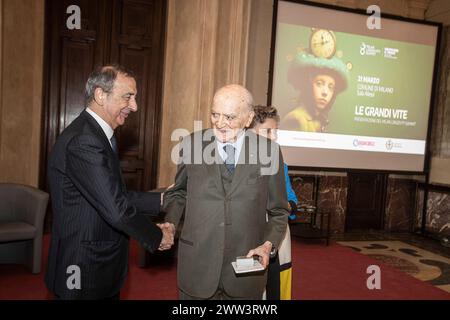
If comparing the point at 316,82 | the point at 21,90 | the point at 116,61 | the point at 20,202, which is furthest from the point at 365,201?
the point at 21,90

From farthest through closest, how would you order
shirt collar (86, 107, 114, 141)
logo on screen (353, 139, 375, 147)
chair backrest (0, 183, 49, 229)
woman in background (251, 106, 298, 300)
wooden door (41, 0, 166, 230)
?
1. logo on screen (353, 139, 375, 147)
2. wooden door (41, 0, 166, 230)
3. chair backrest (0, 183, 49, 229)
4. woman in background (251, 106, 298, 300)
5. shirt collar (86, 107, 114, 141)

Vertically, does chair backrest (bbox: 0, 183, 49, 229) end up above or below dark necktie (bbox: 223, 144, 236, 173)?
below

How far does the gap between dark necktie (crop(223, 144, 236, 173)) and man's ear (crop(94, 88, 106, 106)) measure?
0.58 m

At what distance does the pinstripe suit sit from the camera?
1598 millimetres

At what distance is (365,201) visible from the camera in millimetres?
6754

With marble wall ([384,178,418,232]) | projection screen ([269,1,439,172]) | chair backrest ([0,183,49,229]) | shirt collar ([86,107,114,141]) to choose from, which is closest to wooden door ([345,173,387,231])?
marble wall ([384,178,418,232])

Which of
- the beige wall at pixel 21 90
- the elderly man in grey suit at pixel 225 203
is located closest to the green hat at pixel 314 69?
the beige wall at pixel 21 90

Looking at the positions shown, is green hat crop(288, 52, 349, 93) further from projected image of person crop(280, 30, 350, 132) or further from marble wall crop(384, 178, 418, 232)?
Answer: marble wall crop(384, 178, 418, 232)

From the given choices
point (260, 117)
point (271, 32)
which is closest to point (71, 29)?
point (271, 32)

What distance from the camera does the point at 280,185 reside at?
1893 mm

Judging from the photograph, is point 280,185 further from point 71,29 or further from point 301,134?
point 71,29

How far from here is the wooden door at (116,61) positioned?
528cm

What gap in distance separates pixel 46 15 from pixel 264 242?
4702 mm

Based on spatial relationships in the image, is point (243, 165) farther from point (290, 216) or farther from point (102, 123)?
point (290, 216)
